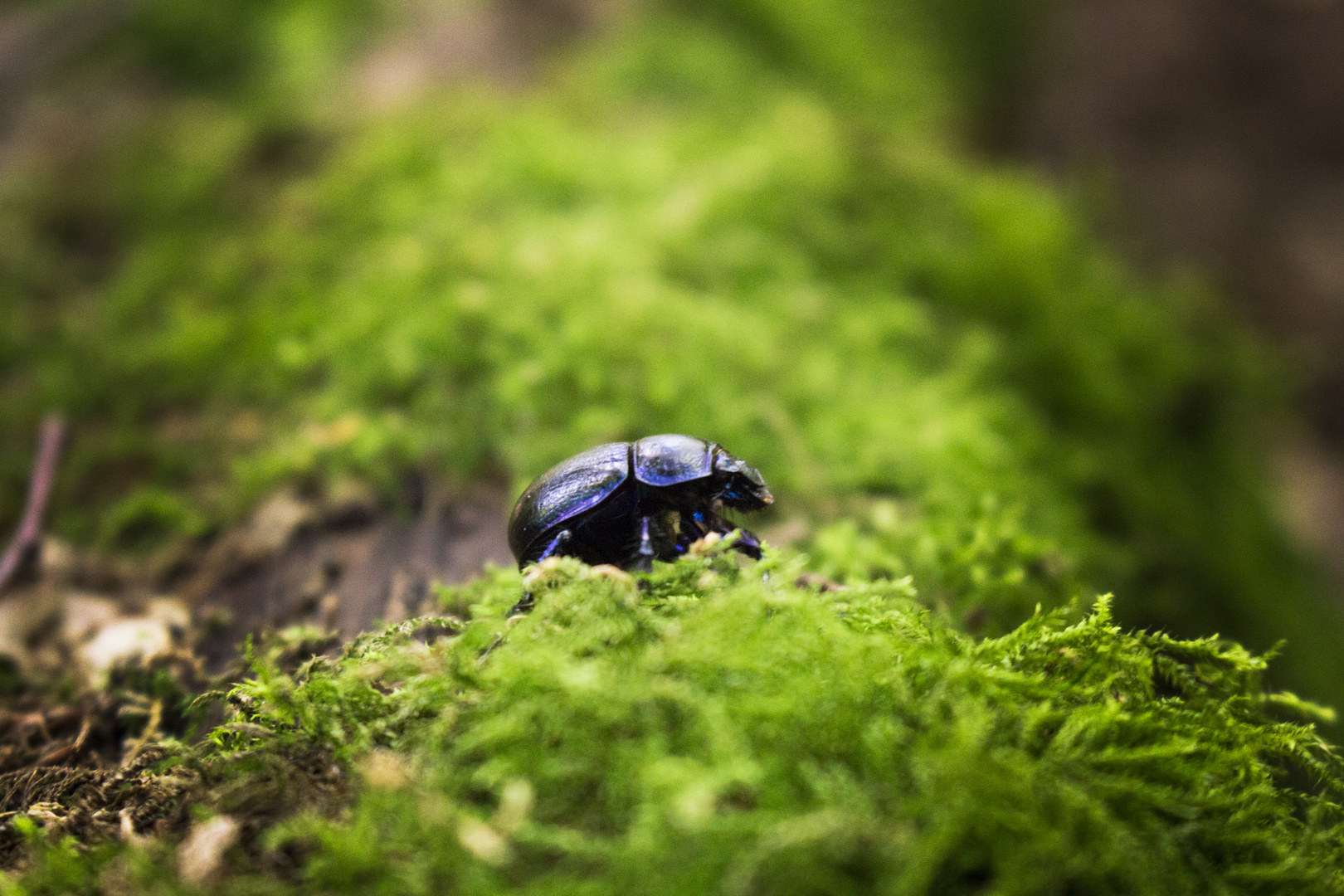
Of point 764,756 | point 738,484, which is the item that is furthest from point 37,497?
point 764,756

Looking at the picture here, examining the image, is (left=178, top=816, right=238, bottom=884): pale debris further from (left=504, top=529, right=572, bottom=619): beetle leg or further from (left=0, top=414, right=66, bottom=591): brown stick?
(left=0, top=414, right=66, bottom=591): brown stick

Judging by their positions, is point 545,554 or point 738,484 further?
point 738,484

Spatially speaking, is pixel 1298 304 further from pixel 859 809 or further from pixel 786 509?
pixel 859 809

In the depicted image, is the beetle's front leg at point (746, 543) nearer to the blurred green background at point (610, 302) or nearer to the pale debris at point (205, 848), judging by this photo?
the blurred green background at point (610, 302)

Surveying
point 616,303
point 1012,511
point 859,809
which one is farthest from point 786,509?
point 859,809

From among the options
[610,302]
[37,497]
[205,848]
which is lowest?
[205,848]

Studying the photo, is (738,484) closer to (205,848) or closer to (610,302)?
(205,848)

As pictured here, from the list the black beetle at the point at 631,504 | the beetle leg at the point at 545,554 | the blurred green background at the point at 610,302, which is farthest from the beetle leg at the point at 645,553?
the blurred green background at the point at 610,302
